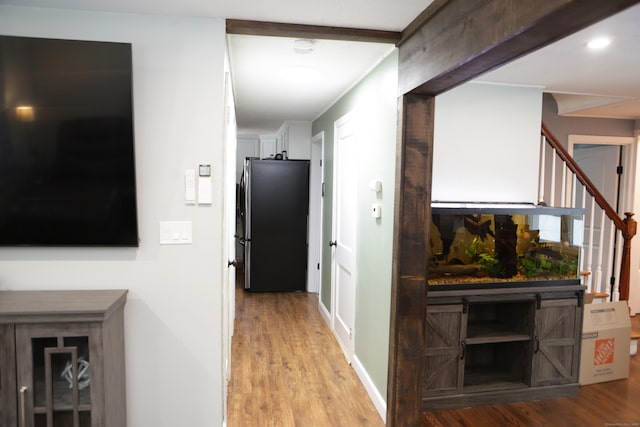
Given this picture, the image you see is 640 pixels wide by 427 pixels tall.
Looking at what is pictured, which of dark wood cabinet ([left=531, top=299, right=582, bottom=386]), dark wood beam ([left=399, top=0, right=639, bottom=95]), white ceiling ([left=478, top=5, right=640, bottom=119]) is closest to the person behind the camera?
dark wood beam ([left=399, top=0, right=639, bottom=95])

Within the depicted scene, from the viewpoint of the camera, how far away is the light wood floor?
9.12 feet

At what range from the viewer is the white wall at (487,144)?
129 inches

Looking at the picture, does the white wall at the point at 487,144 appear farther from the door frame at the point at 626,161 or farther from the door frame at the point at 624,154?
the door frame at the point at 626,161

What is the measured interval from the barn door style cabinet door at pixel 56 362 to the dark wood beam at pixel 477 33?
73.7 inches

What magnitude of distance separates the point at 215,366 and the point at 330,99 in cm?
285

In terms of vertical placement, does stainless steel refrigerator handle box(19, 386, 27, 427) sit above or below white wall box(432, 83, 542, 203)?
below

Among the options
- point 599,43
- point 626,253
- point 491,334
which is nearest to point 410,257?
point 491,334

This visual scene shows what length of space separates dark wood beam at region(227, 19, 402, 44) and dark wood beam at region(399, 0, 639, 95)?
0.21 metres

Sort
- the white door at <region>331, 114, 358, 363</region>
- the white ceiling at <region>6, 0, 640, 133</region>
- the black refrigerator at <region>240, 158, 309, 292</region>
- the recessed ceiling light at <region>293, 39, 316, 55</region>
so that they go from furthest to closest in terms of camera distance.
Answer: the black refrigerator at <region>240, 158, 309, 292</region>, the white door at <region>331, 114, 358, 363</region>, the recessed ceiling light at <region>293, 39, 316, 55</region>, the white ceiling at <region>6, 0, 640, 133</region>

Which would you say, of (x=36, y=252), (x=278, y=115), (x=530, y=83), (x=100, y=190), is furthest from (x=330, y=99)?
(x=36, y=252)

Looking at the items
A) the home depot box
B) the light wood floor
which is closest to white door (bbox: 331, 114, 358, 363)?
the light wood floor

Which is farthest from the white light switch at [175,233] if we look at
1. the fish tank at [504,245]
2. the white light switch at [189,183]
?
the fish tank at [504,245]

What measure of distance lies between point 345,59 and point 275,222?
3.13 m

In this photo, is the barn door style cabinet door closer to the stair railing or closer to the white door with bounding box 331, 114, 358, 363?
the white door with bounding box 331, 114, 358, 363
